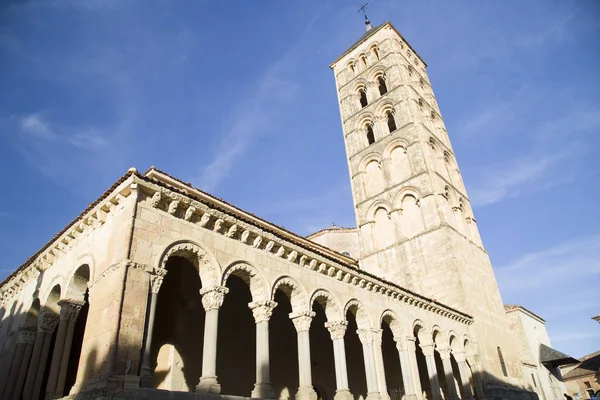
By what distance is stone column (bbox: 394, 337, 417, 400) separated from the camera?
12.0 m

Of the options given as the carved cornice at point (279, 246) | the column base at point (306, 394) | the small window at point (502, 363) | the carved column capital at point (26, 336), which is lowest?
the column base at point (306, 394)

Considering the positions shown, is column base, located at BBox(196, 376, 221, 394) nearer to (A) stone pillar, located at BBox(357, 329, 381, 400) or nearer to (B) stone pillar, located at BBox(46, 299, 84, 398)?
(B) stone pillar, located at BBox(46, 299, 84, 398)

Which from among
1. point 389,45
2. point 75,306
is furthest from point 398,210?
point 75,306

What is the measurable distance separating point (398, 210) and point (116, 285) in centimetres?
1483

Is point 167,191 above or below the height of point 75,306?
above

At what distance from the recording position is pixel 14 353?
34.1 feet

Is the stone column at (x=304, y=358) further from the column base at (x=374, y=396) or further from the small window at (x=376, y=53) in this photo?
the small window at (x=376, y=53)

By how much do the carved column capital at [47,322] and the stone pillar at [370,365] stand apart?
24.7ft

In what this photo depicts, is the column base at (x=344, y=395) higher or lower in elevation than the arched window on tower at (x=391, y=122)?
lower

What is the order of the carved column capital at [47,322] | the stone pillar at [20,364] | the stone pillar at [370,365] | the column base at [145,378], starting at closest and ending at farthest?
the column base at [145,378]
the stone pillar at [20,364]
the carved column capital at [47,322]
the stone pillar at [370,365]

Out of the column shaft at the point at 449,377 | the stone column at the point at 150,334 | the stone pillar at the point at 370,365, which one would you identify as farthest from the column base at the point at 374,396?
the stone column at the point at 150,334

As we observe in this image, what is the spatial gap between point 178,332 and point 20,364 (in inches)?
145

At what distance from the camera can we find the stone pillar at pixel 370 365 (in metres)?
10.7

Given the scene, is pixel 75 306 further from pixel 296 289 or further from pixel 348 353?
pixel 348 353
